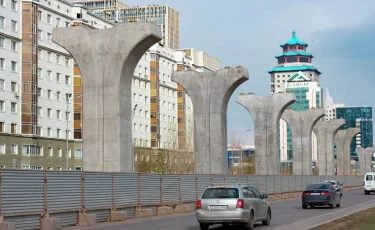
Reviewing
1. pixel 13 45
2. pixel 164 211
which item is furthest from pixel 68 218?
pixel 13 45

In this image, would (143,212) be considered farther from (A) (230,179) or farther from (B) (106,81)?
(A) (230,179)

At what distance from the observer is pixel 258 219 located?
85.6 ft

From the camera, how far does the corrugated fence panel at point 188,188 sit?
124 feet

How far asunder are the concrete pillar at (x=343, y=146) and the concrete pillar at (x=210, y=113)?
7607 centimetres

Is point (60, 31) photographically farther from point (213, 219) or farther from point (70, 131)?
point (70, 131)

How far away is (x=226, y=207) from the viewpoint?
80.4 ft

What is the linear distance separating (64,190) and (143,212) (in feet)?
23.4

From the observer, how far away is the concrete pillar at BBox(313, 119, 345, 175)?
10662 centimetres

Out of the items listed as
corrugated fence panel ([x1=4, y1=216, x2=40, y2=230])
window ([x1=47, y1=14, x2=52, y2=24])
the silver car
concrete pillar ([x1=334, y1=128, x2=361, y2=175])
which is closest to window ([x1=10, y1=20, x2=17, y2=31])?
window ([x1=47, y1=14, x2=52, y2=24])

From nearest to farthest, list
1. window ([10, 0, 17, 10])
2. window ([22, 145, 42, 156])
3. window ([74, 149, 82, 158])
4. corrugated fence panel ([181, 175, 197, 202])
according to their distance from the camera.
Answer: corrugated fence panel ([181, 175, 197, 202]), window ([10, 0, 17, 10]), window ([22, 145, 42, 156]), window ([74, 149, 82, 158])

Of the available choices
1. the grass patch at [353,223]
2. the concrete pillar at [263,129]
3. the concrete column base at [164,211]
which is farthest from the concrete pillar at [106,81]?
the concrete pillar at [263,129]

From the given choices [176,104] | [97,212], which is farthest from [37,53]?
[97,212]

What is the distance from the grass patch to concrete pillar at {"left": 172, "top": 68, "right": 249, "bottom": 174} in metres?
21.0

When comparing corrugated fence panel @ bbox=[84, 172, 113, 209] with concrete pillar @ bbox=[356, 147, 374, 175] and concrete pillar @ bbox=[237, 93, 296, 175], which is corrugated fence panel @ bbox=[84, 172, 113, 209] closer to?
concrete pillar @ bbox=[237, 93, 296, 175]
